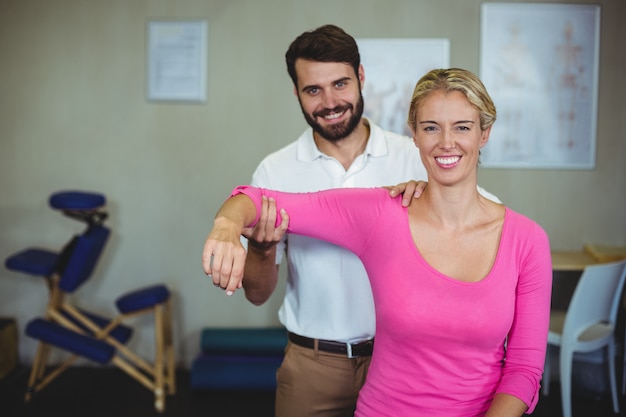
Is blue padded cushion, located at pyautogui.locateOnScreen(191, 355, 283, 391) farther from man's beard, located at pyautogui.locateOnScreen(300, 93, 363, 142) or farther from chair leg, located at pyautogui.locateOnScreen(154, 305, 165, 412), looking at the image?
man's beard, located at pyautogui.locateOnScreen(300, 93, 363, 142)

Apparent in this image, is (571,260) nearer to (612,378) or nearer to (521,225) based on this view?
(612,378)

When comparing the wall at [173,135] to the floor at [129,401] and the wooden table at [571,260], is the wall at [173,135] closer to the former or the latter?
the wooden table at [571,260]

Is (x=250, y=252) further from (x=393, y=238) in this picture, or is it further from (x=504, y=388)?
(x=504, y=388)

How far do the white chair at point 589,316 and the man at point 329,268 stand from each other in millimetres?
1601

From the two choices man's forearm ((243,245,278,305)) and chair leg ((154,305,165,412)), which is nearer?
man's forearm ((243,245,278,305))

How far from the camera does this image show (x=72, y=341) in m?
3.38

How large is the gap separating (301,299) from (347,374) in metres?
0.26

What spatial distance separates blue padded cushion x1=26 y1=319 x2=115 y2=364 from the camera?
11.1ft

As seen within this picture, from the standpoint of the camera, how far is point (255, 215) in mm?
1494

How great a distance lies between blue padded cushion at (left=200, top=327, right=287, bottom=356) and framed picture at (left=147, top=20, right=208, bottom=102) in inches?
56.1

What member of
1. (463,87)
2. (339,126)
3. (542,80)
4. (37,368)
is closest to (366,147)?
(339,126)

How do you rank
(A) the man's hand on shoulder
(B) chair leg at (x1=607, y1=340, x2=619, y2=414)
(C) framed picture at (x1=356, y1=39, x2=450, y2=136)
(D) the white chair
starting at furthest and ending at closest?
(C) framed picture at (x1=356, y1=39, x2=450, y2=136)
(B) chair leg at (x1=607, y1=340, x2=619, y2=414)
(D) the white chair
(A) the man's hand on shoulder

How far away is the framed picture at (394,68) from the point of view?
3898 millimetres

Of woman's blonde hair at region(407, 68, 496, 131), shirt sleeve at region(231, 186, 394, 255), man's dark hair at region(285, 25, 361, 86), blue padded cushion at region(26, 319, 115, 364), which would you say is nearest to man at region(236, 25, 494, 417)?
man's dark hair at region(285, 25, 361, 86)
